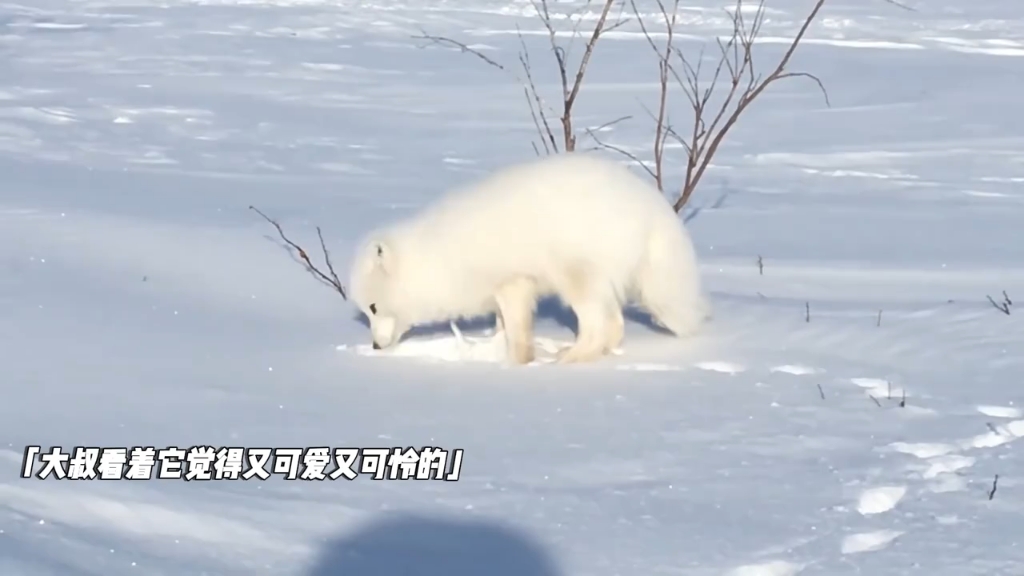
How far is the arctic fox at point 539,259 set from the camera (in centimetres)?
509

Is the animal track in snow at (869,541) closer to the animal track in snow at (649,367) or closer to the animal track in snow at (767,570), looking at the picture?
the animal track in snow at (767,570)

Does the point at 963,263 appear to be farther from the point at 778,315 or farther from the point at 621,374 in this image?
the point at 621,374

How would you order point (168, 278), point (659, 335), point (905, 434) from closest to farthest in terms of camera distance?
point (905, 434) → point (659, 335) → point (168, 278)

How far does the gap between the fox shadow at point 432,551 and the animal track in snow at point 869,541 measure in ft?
2.27

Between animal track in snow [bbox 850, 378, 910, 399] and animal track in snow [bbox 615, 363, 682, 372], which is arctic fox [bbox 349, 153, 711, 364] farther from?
animal track in snow [bbox 850, 378, 910, 399]

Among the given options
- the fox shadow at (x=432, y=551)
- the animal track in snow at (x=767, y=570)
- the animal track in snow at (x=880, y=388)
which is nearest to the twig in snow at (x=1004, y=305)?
the animal track in snow at (x=880, y=388)

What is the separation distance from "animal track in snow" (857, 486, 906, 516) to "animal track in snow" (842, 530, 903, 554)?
0.48ft

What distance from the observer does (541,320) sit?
631 centimetres

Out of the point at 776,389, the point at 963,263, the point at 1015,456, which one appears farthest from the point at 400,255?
the point at 963,263

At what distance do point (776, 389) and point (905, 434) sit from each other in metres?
0.65

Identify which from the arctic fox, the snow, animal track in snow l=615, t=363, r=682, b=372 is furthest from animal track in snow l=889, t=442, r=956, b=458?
the arctic fox

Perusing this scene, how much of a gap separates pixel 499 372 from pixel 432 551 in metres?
1.98

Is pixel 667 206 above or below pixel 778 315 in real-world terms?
above

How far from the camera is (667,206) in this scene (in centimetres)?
531
